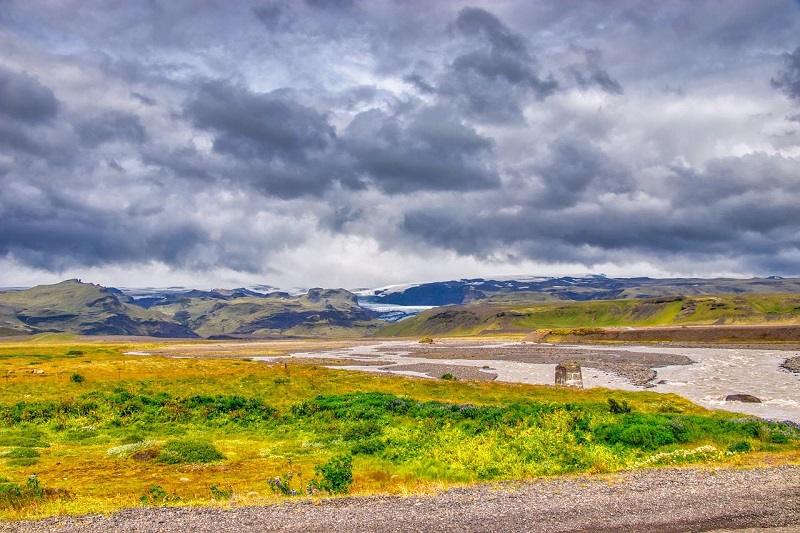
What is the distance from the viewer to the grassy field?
19906 mm

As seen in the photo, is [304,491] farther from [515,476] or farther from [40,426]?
[40,426]

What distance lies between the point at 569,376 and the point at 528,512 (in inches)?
2018

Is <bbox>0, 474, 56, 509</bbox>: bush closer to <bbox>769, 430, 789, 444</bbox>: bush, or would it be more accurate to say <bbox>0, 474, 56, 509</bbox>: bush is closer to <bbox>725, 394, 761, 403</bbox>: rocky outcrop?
<bbox>769, 430, 789, 444</bbox>: bush

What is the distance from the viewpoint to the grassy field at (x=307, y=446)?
65.3ft

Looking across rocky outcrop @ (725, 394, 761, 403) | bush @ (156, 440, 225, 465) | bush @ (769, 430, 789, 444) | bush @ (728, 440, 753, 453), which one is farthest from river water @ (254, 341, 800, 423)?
bush @ (156, 440, 225, 465)

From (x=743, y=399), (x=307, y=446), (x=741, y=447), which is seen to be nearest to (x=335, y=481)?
(x=307, y=446)

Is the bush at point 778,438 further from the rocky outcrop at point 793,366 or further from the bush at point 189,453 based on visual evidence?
the rocky outcrop at point 793,366

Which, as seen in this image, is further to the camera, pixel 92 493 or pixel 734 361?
pixel 734 361

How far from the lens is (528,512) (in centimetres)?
1546

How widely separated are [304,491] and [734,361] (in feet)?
358

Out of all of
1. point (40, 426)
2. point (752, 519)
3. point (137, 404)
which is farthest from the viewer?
point (137, 404)

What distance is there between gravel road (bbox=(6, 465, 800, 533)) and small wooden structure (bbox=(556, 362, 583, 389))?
45198 millimetres

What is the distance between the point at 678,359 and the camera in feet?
372

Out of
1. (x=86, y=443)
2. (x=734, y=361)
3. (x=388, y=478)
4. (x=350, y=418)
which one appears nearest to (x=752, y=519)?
(x=388, y=478)
